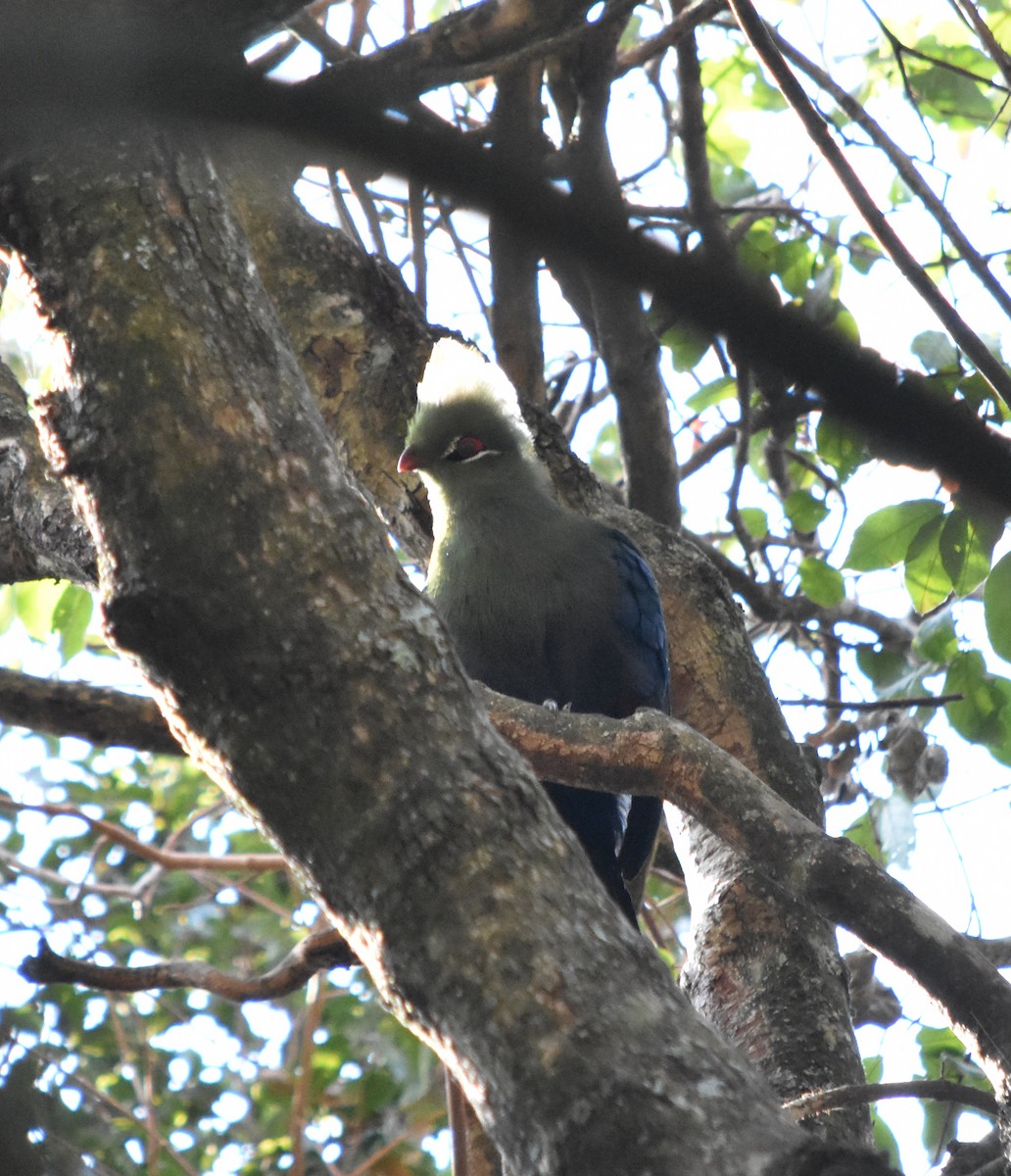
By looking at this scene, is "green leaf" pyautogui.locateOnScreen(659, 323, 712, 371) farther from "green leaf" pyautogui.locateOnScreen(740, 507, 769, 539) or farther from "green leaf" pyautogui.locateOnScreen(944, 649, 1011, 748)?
"green leaf" pyautogui.locateOnScreen(944, 649, 1011, 748)

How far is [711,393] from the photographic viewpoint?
431cm

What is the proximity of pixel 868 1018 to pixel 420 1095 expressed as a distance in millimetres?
2004

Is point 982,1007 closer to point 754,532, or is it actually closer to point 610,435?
point 754,532

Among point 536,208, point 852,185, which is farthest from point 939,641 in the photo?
point 536,208

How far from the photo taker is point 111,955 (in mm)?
5477

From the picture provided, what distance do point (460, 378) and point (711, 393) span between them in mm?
1021

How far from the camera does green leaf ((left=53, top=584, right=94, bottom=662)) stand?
12.6ft

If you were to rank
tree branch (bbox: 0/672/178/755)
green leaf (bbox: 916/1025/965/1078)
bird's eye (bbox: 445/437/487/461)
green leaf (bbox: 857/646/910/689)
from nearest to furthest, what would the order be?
tree branch (bbox: 0/672/178/755), green leaf (bbox: 916/1025/965/1078), bird's eye (bbox: 445/437/487/461), green leaf (bbox: 857/646/910/689)

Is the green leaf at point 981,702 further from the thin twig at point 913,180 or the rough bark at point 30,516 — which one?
the rough bark at point 30,516

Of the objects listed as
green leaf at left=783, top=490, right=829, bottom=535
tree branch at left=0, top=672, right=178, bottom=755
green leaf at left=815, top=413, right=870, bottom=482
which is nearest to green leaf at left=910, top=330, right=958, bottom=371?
green leaf at left=815, top=413, right=870, bottom=482

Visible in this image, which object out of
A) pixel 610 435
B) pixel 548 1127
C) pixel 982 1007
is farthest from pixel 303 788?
pixel 610 435

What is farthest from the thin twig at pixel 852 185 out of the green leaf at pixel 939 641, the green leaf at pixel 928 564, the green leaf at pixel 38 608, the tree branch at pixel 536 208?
the green leaf at pixel 38 608

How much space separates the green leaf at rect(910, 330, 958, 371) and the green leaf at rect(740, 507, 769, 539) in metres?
1.48

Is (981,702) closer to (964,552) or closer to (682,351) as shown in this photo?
(964,552)
